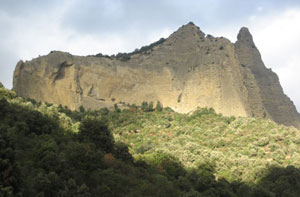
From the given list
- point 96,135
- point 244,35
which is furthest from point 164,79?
point 96,135

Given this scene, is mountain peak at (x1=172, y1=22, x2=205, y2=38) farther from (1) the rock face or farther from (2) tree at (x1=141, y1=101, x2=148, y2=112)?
(2) tree at (x1=141, y1=101, x2=148, y2=112)

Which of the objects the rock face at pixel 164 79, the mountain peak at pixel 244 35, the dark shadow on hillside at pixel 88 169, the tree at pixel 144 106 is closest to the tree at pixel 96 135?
the dark shadow on hillside at pixel 88 169

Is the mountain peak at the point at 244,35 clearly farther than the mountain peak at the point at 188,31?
Yes

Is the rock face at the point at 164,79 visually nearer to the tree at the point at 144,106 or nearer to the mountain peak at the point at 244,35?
the tree at the point at 144,106

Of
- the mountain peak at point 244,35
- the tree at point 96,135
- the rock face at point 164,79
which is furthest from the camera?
the mountain peak at point 244,35

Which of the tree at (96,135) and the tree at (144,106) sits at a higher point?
the tree at (144,106)

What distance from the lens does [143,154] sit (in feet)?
125

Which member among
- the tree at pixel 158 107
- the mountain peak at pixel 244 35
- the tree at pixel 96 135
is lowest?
the tree at pixel 96 135

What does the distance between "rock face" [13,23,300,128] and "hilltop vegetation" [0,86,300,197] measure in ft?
8.93

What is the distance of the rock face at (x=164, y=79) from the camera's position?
5344cm

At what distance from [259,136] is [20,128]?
25894 millimetres

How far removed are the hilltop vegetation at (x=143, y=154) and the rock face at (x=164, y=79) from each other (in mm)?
2720

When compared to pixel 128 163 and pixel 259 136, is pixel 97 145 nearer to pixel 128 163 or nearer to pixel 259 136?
pixel 128 163

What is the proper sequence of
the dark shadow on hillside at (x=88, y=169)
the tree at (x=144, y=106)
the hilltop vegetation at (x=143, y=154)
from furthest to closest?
1. the tree at (x=144, y=106)
2. the hilltop vegetation at (x=143, y=154)
3. the dark shadow on hillside at (x=88, y=169)
